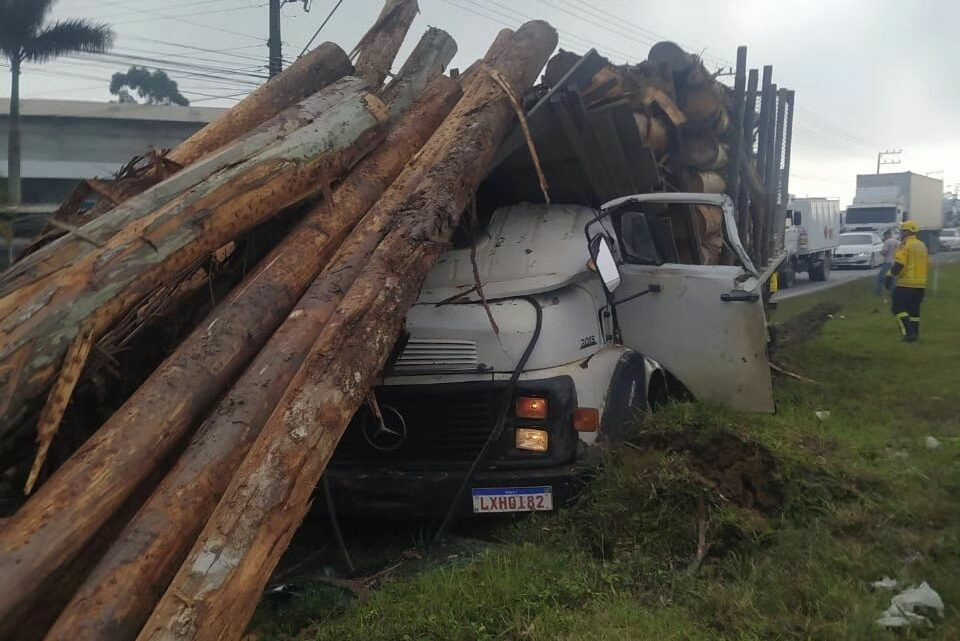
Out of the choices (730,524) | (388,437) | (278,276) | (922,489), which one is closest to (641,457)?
(730,524)

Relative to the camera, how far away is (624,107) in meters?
5.39

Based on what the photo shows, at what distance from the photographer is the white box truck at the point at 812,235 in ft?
74.2

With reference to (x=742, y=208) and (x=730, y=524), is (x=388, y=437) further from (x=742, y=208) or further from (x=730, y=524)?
(x=742, y=208)

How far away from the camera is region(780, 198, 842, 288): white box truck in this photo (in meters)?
22.6

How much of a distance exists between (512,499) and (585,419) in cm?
56

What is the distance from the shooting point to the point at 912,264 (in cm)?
1122

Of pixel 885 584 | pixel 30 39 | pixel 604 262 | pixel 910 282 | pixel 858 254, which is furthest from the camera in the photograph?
pixel 858 254

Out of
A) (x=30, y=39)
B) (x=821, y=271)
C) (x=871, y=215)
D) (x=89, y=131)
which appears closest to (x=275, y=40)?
(x=30, y=39)

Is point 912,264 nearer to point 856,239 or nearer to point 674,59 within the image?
point 674,59

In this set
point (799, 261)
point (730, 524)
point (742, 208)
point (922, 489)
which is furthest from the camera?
point (799, 261)

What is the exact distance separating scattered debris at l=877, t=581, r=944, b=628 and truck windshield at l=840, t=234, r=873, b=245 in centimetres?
3051

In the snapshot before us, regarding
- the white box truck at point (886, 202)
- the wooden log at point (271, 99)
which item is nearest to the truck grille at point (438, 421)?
the wooden log at point (271, 99)

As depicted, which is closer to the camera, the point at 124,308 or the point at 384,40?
the point at 124,308

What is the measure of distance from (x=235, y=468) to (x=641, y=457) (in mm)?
2190
